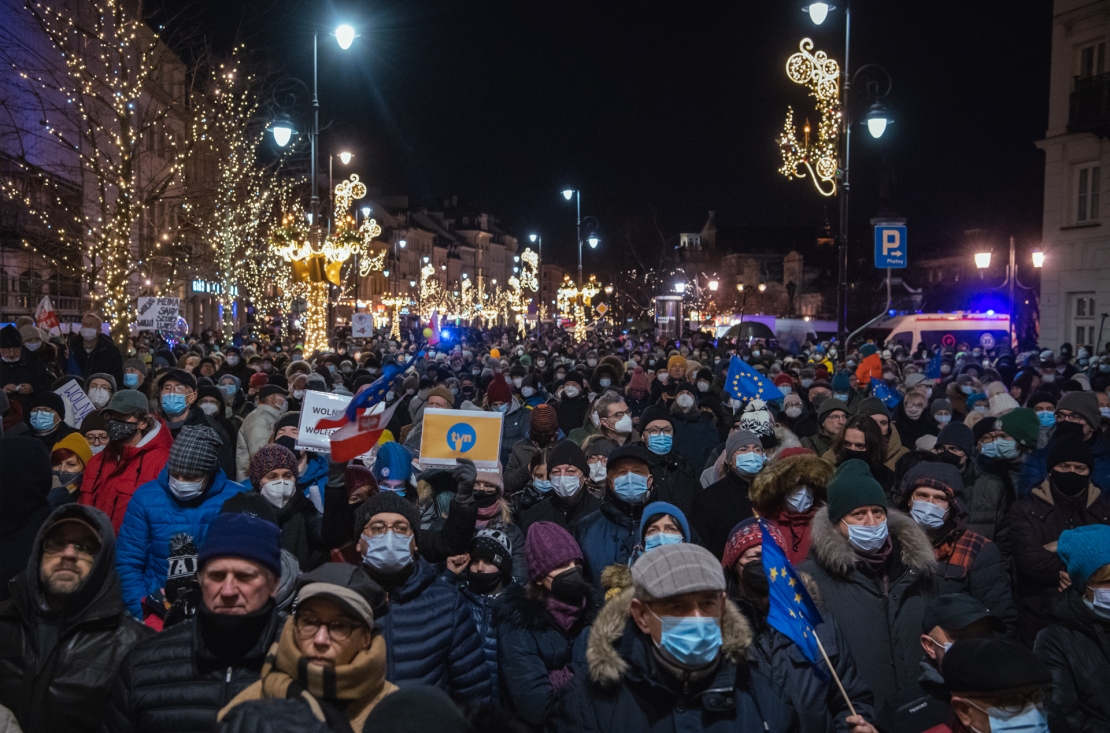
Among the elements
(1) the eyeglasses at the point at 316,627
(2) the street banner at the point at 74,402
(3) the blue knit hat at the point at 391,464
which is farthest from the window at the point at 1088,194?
(1) the eyeglasses at the point at 316,627

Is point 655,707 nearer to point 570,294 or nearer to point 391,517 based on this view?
point 391,517

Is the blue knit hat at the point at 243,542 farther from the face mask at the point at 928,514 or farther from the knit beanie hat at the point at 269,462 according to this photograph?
the face mask at the point at 928,514

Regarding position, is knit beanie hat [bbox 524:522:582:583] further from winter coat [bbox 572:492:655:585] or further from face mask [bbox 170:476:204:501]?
face mask [bbox 170:476:204:501]

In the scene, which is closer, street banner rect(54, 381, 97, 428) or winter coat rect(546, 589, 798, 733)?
winter coat rect(546, 589, 798, 733)

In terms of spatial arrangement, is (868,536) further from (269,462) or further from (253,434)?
(253,434)

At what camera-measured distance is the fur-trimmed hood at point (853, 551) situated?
498cm

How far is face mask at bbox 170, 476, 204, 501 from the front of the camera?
5715 mm

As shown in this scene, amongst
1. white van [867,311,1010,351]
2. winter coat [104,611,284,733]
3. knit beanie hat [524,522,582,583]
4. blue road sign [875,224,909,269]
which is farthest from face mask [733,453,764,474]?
white van [867,311,1010,351]

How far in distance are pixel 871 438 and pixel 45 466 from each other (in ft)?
18.6

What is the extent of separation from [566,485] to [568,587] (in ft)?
7.40

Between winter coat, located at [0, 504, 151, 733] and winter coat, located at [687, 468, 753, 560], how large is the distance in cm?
392

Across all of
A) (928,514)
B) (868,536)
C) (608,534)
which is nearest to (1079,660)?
(868,536)

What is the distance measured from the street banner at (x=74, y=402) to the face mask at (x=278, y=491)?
4727 millimetres

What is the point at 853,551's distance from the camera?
506 cm
